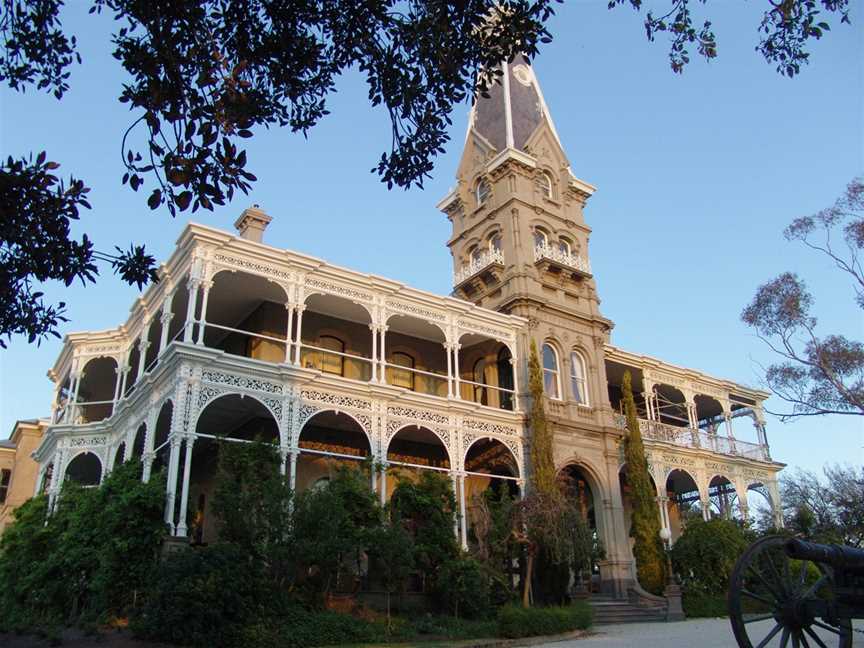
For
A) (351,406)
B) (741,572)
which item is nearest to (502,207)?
(351,406)

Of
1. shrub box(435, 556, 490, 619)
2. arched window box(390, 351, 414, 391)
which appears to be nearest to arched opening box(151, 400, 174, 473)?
arched window box(390, 351, 414, 391)

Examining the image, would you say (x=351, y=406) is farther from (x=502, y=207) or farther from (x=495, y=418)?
(x=502, y=207)

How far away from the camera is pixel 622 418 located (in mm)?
28266

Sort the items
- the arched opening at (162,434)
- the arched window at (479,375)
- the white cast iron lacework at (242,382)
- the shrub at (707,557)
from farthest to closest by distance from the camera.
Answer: the arched window at (479,375)
the shrub at (707,557)
the arched opening at (162,434)
the white cast iron lacework at (242,382)

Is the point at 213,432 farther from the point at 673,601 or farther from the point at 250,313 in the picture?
the point at 673,601

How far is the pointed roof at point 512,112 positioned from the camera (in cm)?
3155

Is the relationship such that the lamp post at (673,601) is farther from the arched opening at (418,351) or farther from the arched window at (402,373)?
the arched window at (402,373)

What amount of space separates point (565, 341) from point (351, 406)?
10215 mm

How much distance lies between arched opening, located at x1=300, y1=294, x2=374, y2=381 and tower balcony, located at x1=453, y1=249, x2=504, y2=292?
573cm

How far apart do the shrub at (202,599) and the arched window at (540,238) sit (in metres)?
18.4

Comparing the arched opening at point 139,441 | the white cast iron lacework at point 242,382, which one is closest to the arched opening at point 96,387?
the arched opening at point 139,441

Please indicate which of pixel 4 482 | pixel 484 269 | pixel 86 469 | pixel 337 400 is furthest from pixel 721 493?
pixel 4 482

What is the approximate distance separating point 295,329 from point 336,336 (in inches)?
57.8

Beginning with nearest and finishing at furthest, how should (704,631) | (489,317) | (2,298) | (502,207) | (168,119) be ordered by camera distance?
(168,119) < (2,298) < (704,631) < (489,317) < (502,207)
